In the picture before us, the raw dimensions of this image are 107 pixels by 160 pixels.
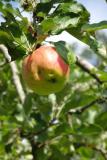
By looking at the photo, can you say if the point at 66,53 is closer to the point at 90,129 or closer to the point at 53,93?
the point at 90,129

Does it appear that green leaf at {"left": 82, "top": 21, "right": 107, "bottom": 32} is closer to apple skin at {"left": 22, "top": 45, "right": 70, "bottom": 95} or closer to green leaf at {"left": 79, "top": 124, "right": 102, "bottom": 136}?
apple skin at {"left": 22, "top": 45, "right": 70, "bottom": 95}

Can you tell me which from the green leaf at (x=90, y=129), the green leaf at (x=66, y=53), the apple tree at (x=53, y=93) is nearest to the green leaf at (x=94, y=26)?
the apple tree at (x=53, y=93)

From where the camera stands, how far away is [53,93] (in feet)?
9.24

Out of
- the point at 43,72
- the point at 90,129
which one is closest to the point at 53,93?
the point at 90,129

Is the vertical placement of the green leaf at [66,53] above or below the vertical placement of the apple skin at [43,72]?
above

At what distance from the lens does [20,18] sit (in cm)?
153

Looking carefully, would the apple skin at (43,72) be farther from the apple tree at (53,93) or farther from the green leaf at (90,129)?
the green leaf at (90,129)

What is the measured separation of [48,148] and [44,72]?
150 centimetres

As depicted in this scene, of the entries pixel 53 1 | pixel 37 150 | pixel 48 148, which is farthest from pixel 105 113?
pixel 53 1

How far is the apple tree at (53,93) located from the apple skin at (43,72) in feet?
0.05

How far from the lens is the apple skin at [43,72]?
5.04 feet

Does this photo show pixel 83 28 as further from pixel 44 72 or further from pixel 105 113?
pixel 105 113

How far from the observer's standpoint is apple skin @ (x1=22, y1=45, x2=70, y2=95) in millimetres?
1537

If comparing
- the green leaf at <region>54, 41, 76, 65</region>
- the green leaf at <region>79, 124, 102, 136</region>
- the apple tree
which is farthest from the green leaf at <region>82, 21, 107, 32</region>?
the green leaf at <region>79, 124, 102, 136</region>
